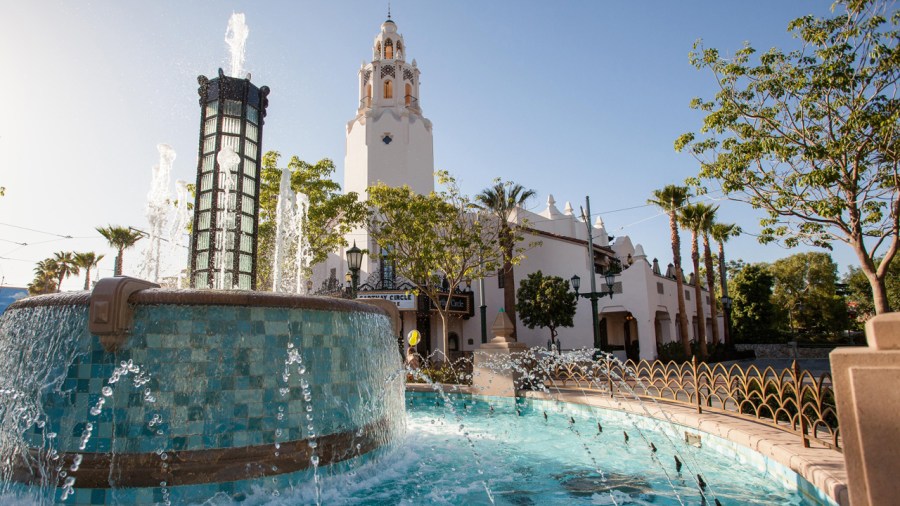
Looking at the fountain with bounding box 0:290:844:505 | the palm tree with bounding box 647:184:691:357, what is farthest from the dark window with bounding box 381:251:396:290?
the fountain with bounding box 0:290:844:505

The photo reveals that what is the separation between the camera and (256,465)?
5.22 m

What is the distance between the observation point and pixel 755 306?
3741cm

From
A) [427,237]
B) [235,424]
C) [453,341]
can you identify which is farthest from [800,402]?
[453,341]

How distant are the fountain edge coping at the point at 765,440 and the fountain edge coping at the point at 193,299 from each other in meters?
5.11

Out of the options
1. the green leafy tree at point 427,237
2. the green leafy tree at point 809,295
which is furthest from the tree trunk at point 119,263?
the green leafy tree at point 809,295

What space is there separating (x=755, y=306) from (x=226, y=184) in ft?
124

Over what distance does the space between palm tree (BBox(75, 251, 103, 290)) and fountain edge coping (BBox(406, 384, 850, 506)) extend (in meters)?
43.0

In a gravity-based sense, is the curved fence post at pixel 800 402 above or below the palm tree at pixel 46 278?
below

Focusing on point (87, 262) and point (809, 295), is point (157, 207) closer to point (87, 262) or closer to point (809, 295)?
point (87, 262)

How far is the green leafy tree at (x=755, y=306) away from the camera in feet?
122

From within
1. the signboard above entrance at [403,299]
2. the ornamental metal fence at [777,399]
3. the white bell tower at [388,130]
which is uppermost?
the white bell tower at [388,130]

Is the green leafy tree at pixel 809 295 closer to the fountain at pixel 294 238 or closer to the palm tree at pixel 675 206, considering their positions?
the palm tree at pixel 675 206

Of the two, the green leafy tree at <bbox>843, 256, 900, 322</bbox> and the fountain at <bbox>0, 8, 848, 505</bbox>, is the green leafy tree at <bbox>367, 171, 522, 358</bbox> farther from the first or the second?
the green leafy tree at <bbox>843, 256, 900, 322</bbox>

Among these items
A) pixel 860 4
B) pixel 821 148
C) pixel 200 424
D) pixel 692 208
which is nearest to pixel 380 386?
pixel 200 424
